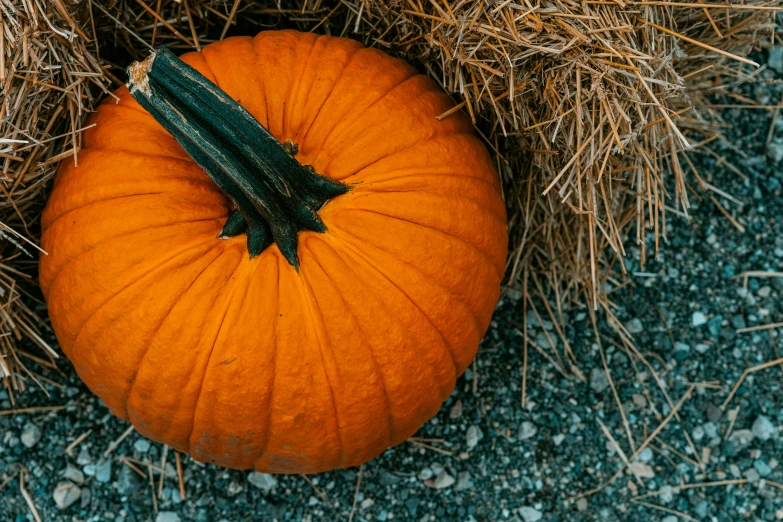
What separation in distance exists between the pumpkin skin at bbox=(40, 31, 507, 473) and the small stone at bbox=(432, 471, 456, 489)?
595 mm

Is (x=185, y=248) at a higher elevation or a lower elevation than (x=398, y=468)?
higher

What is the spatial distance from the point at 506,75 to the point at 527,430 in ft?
4.43

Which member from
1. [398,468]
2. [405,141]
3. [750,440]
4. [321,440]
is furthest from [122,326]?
[750,440]

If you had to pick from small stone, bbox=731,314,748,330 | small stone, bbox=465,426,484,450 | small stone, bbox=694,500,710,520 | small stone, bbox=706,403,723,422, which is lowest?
small stone, bbox=694,500,710,520

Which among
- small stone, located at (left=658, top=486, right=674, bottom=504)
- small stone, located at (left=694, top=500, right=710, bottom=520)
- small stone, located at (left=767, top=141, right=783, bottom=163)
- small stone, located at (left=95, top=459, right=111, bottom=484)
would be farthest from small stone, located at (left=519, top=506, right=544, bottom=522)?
small stone, located at (left=767, top=141, right=783, bottom=163)

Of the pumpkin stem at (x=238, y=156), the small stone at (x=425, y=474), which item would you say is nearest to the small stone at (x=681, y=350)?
the small stone at (x=425, y=474)

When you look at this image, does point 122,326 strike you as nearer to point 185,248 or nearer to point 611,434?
point 185,248

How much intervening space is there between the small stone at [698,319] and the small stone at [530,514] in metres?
0.97

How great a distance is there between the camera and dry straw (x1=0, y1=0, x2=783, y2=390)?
2107mm

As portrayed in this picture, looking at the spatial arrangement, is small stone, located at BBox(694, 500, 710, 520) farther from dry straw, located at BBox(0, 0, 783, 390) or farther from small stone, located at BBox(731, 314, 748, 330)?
dry straw, located at BBox(0, 0, 783, 390)

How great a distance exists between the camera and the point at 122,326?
2016mm

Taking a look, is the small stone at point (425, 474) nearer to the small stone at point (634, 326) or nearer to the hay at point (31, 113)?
the small stone at point (634, 326)

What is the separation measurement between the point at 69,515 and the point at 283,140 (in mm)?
1594

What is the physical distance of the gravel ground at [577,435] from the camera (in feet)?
8.80
